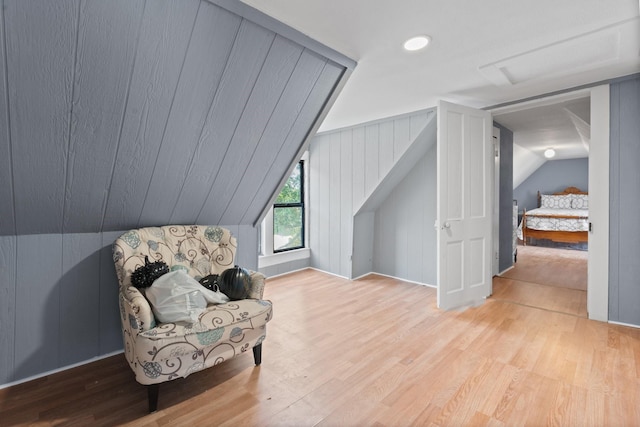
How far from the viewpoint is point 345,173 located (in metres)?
4.22

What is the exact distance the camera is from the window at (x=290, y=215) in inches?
175

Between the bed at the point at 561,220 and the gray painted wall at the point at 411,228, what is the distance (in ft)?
13.5

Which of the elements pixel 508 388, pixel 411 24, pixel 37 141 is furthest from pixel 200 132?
pixel 508 388

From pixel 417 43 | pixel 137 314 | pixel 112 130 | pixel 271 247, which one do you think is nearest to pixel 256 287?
pixel 137 314

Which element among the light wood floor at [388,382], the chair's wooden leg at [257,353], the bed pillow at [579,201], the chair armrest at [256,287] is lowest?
the light wood floor at [388,382]

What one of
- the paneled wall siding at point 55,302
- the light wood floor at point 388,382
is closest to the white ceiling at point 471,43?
the paneled wall siding at point 55,302

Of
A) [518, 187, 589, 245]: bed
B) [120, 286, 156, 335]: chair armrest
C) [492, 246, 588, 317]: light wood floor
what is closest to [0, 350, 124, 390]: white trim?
[120, 286, 156, 335]: chair armrest

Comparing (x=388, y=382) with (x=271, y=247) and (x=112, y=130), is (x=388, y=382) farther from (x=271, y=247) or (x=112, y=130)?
(x=271, y=247)

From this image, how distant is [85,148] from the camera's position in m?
1.76

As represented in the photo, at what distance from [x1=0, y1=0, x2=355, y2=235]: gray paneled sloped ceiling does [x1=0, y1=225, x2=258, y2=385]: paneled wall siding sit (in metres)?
0.12

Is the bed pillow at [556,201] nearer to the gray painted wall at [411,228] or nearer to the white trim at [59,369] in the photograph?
the gray painted wall at [411,228]

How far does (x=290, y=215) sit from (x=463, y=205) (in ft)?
7.76

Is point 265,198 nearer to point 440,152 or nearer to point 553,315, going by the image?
point 440,152

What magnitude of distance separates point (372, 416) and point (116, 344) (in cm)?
191
